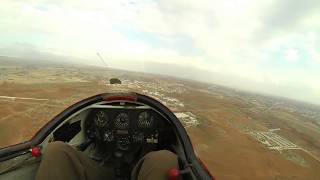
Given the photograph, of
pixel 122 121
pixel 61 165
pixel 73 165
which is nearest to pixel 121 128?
pixel 122 121

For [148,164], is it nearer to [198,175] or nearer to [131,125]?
[198,175]

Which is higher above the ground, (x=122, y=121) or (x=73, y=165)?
(x=122, y=121)

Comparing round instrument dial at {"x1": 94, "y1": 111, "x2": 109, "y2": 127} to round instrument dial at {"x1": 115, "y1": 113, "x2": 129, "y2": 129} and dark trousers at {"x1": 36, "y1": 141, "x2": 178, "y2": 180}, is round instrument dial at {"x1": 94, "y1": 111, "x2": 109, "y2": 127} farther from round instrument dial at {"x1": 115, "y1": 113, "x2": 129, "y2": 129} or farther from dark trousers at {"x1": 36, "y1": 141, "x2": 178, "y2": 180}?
dark trousers at {"x1": 36, "y1": 141, "x2": 178, "y2": 180}

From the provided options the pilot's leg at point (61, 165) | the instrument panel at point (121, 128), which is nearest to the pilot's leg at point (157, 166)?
the pilot's leg at point (61, 165)

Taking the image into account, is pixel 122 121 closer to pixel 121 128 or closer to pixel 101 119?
pixel 121 128

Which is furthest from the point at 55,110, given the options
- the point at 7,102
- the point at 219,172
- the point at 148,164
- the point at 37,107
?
the point at 148,164

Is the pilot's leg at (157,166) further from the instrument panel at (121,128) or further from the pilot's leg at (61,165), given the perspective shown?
the instrument panel at (121,128)

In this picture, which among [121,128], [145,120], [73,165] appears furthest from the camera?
[121,128]
